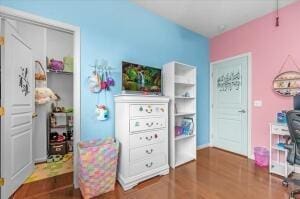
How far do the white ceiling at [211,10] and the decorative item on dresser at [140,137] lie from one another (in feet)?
5.14

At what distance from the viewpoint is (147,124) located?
2.22 meters

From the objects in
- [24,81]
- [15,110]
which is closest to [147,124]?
[15,110]

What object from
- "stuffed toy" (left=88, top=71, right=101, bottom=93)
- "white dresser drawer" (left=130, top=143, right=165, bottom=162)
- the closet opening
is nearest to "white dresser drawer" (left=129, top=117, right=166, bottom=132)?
"white dresser drawer" (left=130, top=143, right=165, bottom=162)

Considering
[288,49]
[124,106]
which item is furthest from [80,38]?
[288,49]

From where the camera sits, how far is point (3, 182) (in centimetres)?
174

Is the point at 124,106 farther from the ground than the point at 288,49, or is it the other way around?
the point at 288,49

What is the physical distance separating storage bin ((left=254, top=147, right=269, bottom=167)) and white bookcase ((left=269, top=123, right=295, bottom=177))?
0.09 meters

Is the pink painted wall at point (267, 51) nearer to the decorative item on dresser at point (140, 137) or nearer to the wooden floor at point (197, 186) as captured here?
the wooden floor at point (197, 186)

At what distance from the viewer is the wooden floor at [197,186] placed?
1877mm

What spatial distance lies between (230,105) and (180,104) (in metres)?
1.15

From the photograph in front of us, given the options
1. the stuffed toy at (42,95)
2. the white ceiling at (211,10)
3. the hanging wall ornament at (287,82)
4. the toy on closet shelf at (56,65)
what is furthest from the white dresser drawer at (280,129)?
A: the toy on closet shelf at (56,65)

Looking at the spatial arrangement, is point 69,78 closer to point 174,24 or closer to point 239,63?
point 174,24

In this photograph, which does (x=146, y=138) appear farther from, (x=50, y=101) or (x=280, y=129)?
(x=50, y=101)

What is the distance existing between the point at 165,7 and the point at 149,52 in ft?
2.55
